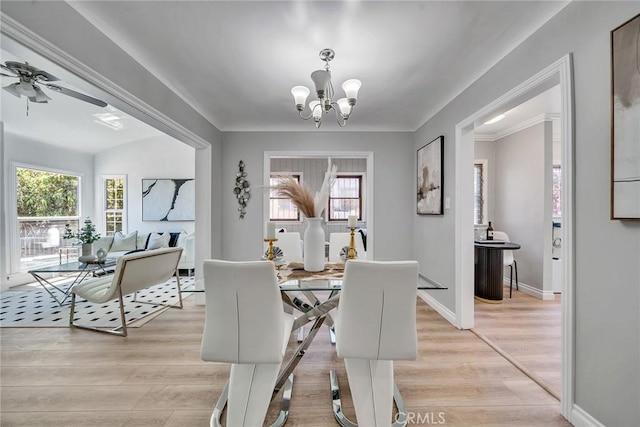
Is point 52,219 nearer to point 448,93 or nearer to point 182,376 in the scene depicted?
point 182,376

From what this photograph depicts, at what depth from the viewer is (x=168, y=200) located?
5738 millimetres

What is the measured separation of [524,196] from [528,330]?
7.35 ft

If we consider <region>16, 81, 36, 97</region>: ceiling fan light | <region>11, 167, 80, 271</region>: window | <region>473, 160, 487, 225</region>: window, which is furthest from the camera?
<region>473, 160, 487, 225</region>: window

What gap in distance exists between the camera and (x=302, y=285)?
5.52 ft

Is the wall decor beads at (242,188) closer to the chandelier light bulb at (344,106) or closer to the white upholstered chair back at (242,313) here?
the chandelier light bulb at (344,106)

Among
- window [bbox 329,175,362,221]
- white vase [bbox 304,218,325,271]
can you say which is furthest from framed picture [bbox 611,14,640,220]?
window [bbox 329,175,362,221]

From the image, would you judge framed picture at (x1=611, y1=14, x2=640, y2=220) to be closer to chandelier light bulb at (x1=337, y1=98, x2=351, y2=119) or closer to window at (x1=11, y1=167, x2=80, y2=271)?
chandelier light bulb at (x1=337, y1=98, x2=351, y2=119)

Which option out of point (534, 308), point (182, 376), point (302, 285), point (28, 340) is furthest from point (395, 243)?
point (28, 340)

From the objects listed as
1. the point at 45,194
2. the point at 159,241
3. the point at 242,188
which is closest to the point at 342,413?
the point at 242,188

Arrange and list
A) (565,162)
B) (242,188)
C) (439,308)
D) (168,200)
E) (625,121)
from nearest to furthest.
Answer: (625,121) < (565,162) < (439,308) < (242,188) < (168,200)

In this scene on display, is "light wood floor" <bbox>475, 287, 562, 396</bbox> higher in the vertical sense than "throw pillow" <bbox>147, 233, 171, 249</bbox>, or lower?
lower

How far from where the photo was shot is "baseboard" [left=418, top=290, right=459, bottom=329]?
2885 millimetres

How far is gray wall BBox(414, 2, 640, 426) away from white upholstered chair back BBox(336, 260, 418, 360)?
957 millimetres

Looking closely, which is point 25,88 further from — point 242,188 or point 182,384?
point 182,384
